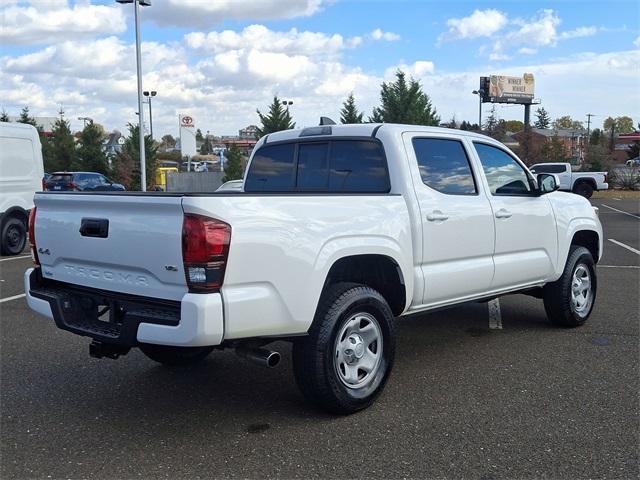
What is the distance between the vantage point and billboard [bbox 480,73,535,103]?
79938 millimetres

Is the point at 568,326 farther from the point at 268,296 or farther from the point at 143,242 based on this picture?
the point at 143,242

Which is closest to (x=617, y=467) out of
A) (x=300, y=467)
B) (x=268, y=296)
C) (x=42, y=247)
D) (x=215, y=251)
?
(x=300, y=467)

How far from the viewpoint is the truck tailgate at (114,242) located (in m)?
3.44

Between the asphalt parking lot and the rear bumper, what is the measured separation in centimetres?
67

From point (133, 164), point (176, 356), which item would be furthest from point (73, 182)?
point (176, 356)

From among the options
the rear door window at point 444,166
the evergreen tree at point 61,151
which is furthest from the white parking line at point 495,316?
the evergreen tree at point 61,151

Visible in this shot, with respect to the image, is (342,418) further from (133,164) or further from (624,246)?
(133,164)

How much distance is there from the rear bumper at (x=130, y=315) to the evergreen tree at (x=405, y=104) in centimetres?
3261

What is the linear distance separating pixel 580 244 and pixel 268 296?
4.50 meters

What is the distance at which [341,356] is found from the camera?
4.11 m

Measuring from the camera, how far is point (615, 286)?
8867mm

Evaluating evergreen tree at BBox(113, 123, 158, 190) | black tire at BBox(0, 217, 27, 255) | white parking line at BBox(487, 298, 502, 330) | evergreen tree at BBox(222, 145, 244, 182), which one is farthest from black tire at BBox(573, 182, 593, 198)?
black tire at BBox(0, 217, 27, 255)

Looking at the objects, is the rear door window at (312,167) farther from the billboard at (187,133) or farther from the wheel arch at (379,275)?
the billboard at (187,133)

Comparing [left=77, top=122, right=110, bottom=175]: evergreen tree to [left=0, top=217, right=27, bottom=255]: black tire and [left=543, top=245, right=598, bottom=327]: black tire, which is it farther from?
[left=543, top=245, right=598, bottom=327]: black tire
